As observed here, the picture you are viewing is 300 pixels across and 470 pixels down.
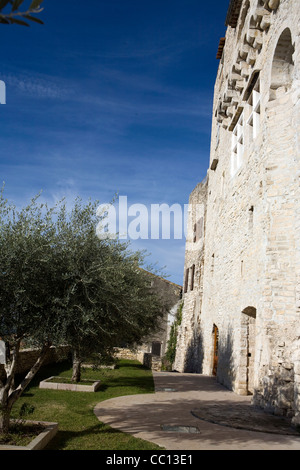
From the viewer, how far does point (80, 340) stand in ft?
18.5

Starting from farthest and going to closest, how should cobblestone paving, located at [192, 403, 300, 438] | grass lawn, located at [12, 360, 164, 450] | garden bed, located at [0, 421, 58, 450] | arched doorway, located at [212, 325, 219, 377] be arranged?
arched doorway, located at [212, 325, 219, 377]
cobblestone paving, located at [192, 403, 300, 438]
grass lawn, located at [12, 360, 164, 450]
garden bed, located at [0, 421, 58, 450]

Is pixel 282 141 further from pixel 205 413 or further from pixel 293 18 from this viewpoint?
pixel 205 413

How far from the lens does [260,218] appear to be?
31.0 ft

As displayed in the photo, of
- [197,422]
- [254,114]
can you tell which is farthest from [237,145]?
[197,422]

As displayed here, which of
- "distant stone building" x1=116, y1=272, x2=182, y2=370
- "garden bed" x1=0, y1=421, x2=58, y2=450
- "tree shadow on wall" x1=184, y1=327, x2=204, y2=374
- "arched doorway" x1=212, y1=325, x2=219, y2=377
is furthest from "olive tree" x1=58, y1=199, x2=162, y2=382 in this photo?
"distant stone building" x1=116, y1=272, x2=182, y2=370

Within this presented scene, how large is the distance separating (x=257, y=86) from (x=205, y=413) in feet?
27.4

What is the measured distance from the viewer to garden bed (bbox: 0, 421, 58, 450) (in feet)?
15.0

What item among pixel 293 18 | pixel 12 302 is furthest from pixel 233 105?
pixel 12 302

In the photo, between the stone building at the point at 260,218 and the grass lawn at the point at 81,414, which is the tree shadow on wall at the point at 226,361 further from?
the grass lawn at the point at 81,414

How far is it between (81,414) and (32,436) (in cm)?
209

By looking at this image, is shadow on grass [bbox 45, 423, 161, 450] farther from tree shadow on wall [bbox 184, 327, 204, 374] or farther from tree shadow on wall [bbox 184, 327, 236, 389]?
tree shadow on wall [bbox 184, 327, 204, 374]

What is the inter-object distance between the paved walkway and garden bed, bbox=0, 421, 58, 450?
115cm

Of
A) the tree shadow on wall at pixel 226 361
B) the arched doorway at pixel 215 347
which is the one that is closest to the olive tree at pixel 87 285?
the tree shadow on wall at pixel 226 361
